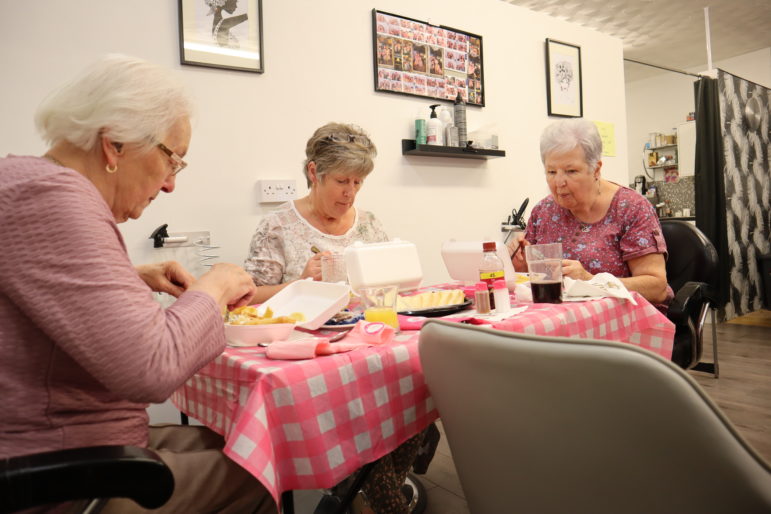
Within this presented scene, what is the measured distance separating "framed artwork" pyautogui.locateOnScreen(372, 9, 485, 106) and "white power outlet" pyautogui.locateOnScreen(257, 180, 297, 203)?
0.78m

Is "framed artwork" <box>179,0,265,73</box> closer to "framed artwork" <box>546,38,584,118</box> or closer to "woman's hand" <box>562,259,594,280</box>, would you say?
"woman's hand" <box>562,259,594,280</box>

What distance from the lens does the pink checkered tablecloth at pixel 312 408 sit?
2.69ft

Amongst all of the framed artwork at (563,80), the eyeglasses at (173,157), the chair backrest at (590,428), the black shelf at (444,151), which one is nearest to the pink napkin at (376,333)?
the chair backrest at (590,428)

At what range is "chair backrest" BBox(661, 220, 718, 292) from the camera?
211cm

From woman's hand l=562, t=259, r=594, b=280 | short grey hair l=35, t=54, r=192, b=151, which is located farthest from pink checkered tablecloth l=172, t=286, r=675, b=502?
woman's hand l=562, t=259, r=594, b=280

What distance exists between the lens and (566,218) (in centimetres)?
216

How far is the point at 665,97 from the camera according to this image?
6688 millimetres

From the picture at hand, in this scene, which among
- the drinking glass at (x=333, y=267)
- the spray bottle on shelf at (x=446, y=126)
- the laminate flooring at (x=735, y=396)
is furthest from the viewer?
the spray bottle on shelf at (x=446, y=126)

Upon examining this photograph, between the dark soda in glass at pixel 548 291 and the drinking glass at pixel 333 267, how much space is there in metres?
0.58

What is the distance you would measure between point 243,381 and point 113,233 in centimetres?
33

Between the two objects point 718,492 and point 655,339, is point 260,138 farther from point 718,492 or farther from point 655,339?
point 718,492

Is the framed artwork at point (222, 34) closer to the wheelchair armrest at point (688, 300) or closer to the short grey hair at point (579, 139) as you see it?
the short grey hair at point (579, 139)

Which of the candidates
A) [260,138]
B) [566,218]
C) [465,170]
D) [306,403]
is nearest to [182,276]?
[306,403]

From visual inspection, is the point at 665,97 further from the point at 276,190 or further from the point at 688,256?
the point at 276,190
